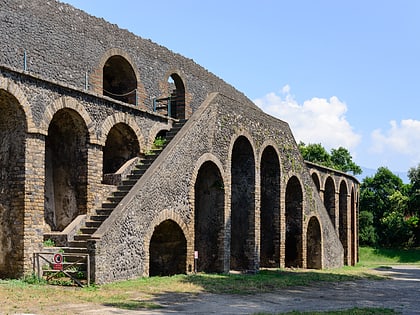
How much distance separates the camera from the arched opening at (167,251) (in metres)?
16.3

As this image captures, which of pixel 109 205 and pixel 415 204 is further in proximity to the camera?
pixel 415 204

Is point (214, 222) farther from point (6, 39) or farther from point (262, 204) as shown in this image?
point (6, 39)

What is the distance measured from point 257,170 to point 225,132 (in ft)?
7.49

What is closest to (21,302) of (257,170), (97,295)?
(97,295)

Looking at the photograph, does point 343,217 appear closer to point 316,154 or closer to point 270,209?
point 270,209

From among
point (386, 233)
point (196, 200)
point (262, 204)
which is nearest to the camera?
point (196, 200)

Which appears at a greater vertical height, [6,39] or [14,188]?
[6,39]

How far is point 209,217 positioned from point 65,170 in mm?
4843

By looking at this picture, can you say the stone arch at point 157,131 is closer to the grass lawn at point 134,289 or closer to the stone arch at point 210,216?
the stone arch at point 210,216

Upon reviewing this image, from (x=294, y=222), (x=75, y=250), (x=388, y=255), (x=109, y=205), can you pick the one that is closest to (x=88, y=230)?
(x=109, y=205)

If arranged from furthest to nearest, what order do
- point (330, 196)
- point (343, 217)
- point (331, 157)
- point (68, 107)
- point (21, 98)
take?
1. point (331, 157)
2. point (343, 217)
3. point (330, 196)
4. point (68, 107)
5. point (21, 98)

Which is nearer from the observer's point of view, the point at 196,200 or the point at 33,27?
the point at 33,27

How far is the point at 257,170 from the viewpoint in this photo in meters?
19.8

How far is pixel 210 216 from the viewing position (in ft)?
60.0
